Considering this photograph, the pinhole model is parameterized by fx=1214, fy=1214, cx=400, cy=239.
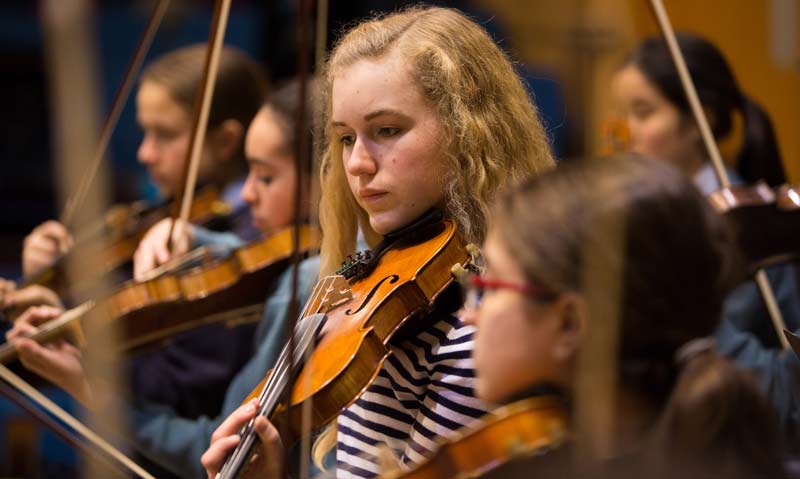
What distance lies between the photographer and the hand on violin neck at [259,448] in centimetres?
103

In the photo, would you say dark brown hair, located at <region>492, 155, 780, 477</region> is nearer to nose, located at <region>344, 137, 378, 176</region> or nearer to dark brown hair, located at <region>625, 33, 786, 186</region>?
nose, located at <region>344, 137, 378, 176</region>

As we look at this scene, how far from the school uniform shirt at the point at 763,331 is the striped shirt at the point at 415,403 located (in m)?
0.36

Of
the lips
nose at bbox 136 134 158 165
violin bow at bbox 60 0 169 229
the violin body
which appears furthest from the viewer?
nose at bbox 136 134 158 165

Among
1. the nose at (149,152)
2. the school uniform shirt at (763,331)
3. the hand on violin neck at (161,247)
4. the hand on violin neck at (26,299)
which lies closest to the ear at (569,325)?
the school uniform shirt at (763,331)

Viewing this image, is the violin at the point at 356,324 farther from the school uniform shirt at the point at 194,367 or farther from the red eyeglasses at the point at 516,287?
the school uniform shirt at the point at 194,367

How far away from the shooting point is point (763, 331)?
5.10 feet

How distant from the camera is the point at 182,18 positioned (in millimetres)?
2662

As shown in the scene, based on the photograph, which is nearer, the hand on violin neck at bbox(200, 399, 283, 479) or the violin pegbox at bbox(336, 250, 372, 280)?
the hand on violin neck at bbox(200, 399, 283, 479)

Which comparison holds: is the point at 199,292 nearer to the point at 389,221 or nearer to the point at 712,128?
the point at 389,221

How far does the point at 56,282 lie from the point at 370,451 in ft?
3.38

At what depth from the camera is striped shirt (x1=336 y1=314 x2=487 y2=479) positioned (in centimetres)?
107

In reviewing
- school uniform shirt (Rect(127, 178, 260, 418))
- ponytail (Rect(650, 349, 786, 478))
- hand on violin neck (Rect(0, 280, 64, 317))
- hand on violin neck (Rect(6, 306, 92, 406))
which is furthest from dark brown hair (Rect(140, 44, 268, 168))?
ponytail (Rect(650, 349, 786, 478))

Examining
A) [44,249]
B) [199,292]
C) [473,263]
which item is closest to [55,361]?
[199,292]

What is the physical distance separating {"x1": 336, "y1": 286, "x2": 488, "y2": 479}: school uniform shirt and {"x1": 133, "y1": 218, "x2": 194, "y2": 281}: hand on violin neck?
26.1 inches
